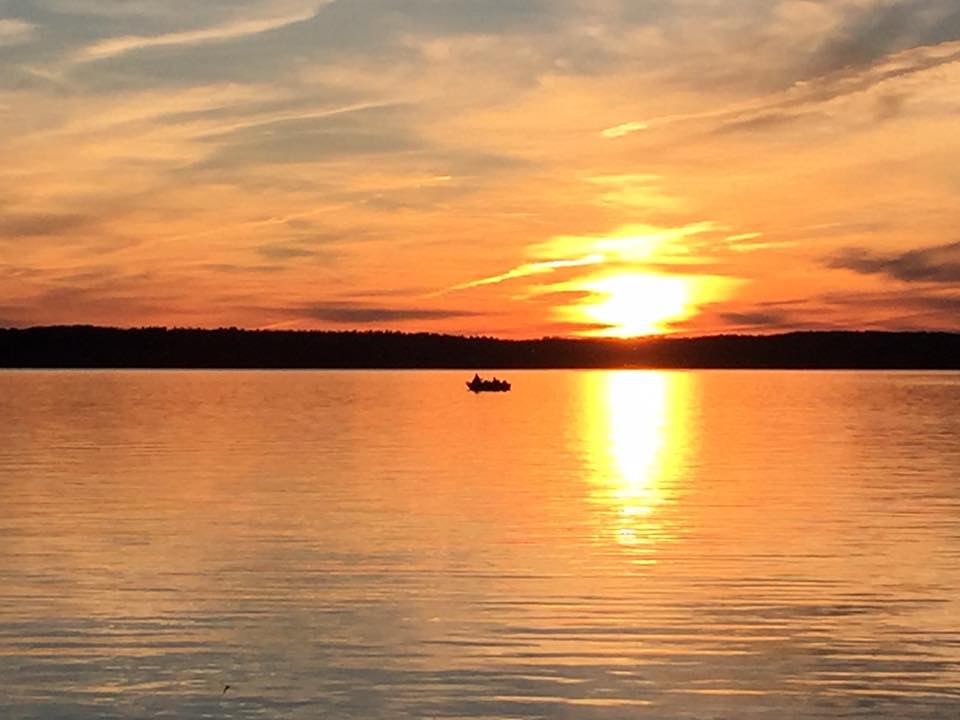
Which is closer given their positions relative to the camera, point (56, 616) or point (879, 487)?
point (56, 616)

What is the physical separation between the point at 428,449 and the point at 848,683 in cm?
4825

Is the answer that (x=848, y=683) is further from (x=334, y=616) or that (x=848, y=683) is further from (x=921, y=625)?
(x=334, y=616)

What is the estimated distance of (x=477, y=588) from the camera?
25.6 m

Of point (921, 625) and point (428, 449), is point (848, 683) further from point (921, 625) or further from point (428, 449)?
point (428, 449)

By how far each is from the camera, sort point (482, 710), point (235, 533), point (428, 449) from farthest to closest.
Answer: point (428, 449) < point (235, 533) < point (482, 710)

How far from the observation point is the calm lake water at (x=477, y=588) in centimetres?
1812

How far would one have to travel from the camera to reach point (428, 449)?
6631cm

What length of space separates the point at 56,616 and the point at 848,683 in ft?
40.8

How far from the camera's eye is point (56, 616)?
74.9 feet

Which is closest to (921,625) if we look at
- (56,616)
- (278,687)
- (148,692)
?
(278,687)

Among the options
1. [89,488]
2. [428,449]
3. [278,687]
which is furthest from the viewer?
[428,449]

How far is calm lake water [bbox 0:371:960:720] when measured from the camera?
1812 cm

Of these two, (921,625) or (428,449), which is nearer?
(921,625)

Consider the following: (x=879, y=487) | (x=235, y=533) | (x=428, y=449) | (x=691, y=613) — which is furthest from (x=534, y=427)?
(x=691, y=613)
